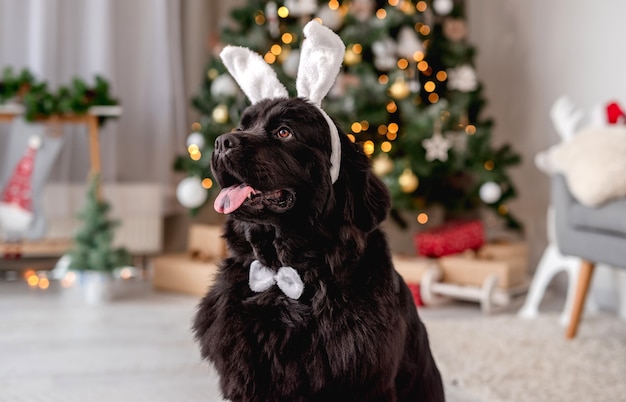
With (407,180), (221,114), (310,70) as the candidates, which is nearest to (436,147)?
(407,180)

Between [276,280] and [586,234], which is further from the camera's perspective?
[586,234]

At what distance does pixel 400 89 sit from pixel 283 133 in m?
2.15

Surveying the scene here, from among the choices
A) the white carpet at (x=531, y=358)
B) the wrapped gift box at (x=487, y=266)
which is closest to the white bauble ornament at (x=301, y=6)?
the wrapped gift box at (x=487, y=266)

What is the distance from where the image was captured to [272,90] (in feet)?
4.40

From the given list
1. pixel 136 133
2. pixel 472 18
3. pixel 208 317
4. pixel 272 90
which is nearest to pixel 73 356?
pixel 208 317

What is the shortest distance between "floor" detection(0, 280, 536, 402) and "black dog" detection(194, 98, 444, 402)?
73 centimetres

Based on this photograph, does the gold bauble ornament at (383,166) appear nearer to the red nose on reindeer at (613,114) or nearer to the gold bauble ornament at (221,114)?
the gold bauble ornament at (221,114)

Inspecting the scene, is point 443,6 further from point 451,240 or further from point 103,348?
point 103,348

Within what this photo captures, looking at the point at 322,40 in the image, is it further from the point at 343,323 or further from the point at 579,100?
the point at 579,100

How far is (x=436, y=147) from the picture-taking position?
126 inches

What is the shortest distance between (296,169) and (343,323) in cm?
27

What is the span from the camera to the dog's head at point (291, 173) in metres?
1.16

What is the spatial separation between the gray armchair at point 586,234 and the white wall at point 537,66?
892mm

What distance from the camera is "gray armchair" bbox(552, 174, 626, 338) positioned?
225 centimetres
